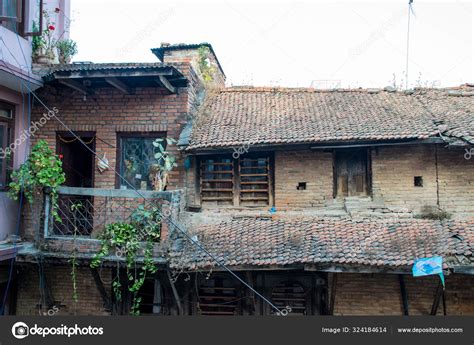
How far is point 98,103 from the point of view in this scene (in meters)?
8.87

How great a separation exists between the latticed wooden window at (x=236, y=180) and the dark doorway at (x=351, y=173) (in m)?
1.65

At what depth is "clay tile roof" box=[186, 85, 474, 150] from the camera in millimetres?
8102

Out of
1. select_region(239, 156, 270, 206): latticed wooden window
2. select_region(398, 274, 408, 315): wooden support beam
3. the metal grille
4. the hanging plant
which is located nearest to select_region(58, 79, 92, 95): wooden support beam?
the hanging plant

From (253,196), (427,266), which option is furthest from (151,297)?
(427,266)

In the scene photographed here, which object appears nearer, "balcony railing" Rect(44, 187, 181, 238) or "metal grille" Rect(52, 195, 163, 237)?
"balcony railing" Rect(44, 187, 181, 238)

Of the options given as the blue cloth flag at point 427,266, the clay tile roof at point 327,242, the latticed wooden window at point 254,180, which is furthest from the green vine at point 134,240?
the blue cloth flag at point 427,266

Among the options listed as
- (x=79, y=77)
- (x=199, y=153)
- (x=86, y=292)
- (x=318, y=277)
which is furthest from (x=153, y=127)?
(x=318, y=277)

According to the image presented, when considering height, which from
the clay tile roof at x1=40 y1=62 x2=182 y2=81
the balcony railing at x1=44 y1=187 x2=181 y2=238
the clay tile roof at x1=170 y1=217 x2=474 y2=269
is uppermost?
the clay tile roof at x1=40 y1=62 x2=182 y2=81

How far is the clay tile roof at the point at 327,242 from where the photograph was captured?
673 centimetres

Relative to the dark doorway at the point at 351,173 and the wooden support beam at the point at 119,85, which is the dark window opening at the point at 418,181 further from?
the wooden support beam at the point at 119,85

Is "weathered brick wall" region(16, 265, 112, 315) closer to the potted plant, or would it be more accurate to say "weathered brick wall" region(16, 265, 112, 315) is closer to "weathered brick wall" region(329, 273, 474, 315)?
the potted plant

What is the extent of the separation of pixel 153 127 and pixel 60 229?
10.9ft

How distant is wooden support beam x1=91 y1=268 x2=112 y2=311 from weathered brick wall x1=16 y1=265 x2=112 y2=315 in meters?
0.20

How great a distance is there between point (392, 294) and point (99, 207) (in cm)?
677
